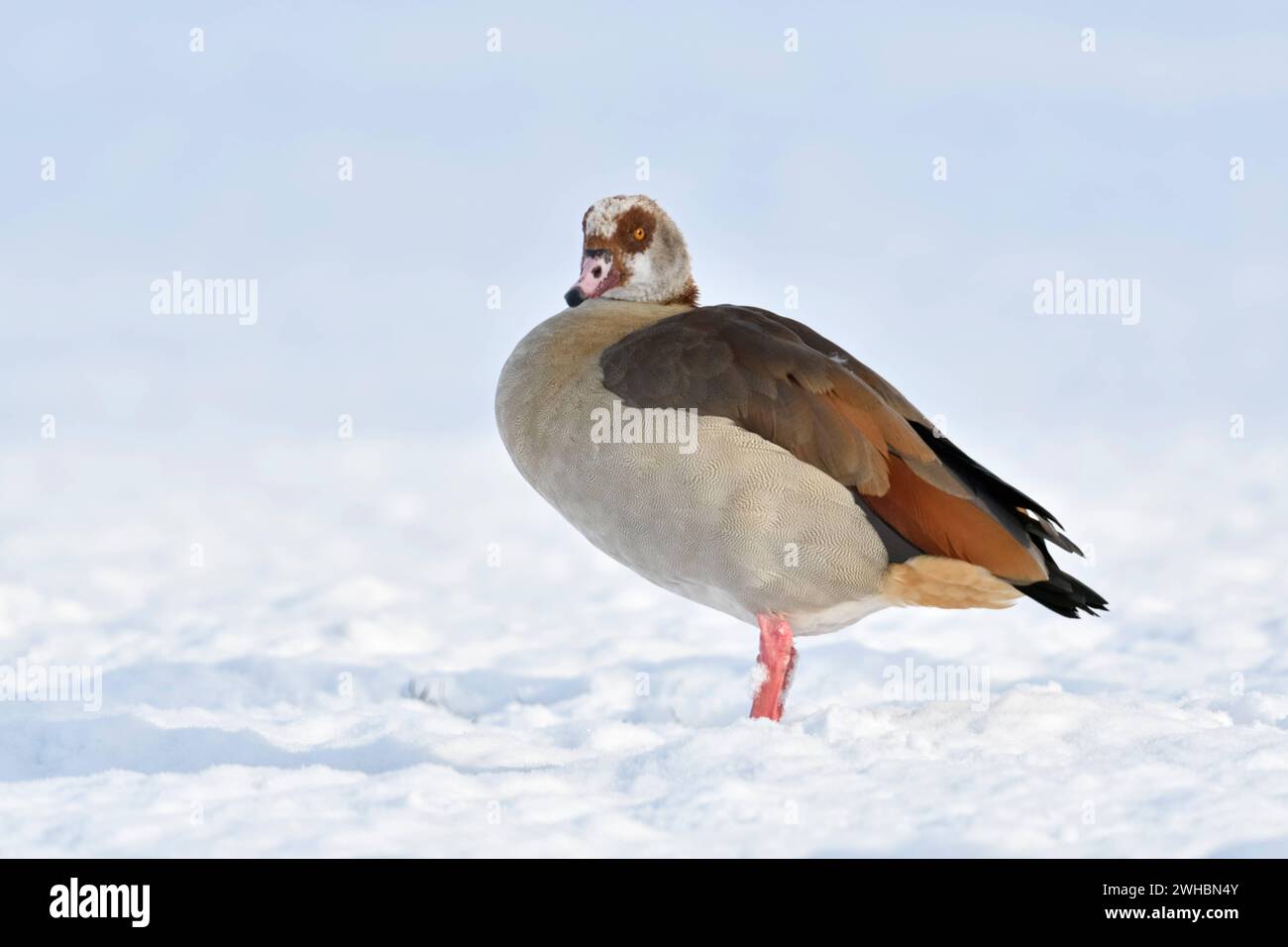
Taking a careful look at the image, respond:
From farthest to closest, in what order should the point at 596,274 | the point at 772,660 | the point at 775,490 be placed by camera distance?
the point at 596,274 → the point at 772,660 → the point at 775,490

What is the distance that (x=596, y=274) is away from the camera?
779 cm

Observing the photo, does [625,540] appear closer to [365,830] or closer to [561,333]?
[561,333]

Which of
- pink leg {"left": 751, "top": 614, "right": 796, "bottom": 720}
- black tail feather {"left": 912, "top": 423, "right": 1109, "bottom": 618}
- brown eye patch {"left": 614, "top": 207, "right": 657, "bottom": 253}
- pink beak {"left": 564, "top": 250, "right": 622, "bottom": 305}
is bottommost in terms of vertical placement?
pink leg {"left": 751, "top": 614, "right": 796, "bottom": 720}

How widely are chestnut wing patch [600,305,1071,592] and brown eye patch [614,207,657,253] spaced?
1007 millimetres

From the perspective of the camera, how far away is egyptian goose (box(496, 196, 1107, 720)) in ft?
21.5

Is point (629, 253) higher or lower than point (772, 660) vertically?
higher

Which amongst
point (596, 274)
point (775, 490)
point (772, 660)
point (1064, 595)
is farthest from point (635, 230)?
point (1064, 595)

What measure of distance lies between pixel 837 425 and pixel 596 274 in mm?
1820

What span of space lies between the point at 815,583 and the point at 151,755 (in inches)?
133

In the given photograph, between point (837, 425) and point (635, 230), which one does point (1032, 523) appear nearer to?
point (837, 425)

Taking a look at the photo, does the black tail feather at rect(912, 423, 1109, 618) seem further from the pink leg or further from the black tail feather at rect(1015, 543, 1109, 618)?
the pink leg

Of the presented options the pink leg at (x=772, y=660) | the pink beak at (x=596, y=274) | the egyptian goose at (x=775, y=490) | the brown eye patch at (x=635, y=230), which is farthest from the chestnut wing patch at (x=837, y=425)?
the brown eye patch at (x=635, y=230)

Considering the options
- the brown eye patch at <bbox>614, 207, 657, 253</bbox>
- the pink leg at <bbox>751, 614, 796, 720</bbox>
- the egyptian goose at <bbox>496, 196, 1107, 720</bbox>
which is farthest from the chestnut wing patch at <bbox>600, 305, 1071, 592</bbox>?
the brown eye patch at <bbox>614, 207, 657, 253</bbox>

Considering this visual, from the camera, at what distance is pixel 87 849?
5.25m
